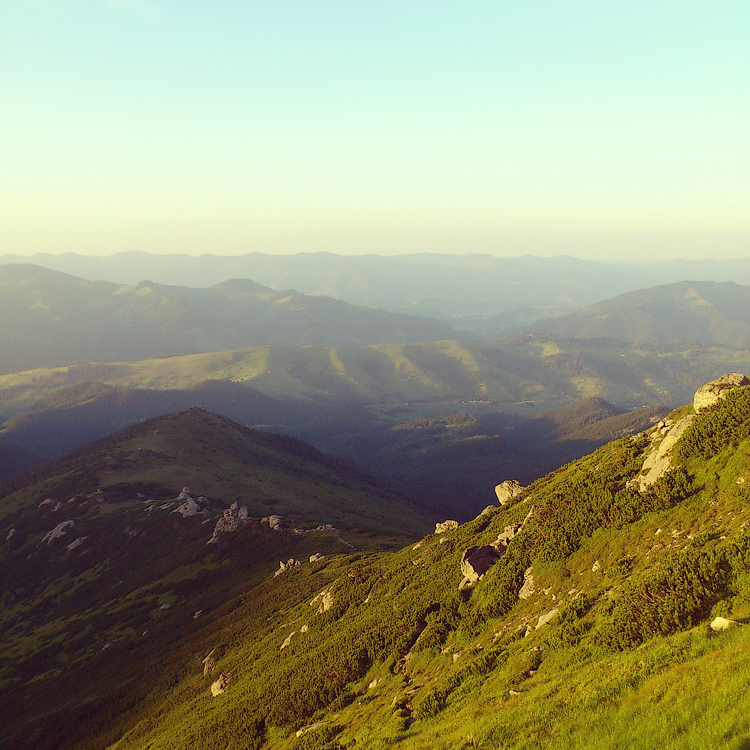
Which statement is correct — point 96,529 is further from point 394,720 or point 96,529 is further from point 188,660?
point 394,720

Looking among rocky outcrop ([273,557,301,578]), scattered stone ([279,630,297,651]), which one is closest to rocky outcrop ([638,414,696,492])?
scattered stone ([279,630,297,651])

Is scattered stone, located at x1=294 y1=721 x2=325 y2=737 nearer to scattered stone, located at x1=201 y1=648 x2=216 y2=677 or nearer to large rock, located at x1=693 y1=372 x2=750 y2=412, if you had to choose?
scattered stone, located at x1=201 y1=648 x2=216 y2=677

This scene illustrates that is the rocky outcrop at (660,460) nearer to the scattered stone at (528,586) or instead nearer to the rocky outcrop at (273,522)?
the scattered stone at (528,586)

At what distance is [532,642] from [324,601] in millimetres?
40670

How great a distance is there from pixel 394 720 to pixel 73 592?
474ft

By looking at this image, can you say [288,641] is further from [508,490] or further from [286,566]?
[286,566]

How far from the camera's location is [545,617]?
114ft

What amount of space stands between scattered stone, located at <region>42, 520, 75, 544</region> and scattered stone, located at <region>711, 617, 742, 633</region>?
194m

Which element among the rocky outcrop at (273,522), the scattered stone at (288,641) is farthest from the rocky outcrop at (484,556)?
the rocky outcrop at (273,522)

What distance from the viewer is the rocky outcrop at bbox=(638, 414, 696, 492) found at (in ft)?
138

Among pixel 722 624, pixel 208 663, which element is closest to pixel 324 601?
pixel 208 663

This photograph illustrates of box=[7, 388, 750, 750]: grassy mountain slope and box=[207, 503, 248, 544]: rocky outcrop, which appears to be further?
box=[207, 503, 248, 544]: rocky outcrop

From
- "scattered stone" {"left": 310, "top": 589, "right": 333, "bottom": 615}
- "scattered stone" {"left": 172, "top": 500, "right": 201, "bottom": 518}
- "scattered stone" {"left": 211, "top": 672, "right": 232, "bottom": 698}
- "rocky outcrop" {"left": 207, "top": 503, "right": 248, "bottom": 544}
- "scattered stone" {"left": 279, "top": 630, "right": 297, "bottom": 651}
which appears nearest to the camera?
"scattered stone" {"left": 211, "top": 672, "right": 232, "bottom": 698}

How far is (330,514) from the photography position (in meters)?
189
